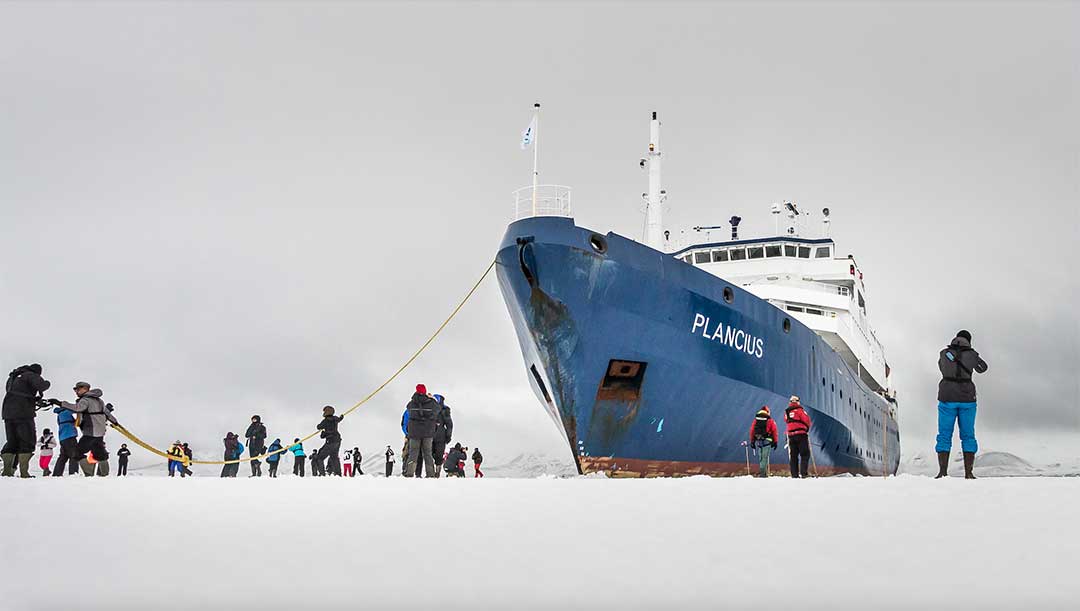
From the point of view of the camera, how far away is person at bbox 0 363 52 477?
11414 mm

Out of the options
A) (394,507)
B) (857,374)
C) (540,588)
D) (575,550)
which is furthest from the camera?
(857,374)

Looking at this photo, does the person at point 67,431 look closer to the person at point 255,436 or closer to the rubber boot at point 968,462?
the person at point 255,436

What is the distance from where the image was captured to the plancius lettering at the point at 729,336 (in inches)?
690

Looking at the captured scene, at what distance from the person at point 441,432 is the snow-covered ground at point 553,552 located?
8.46 m

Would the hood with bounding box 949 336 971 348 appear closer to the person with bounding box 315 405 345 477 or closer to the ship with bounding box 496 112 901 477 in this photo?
the ship with bounding box 496 112 901 477

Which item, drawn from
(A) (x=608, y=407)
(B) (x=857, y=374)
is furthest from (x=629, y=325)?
(B) (x=857, y=374)

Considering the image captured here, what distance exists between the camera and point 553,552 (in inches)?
167

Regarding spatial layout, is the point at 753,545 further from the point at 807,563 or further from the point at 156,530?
the point at 156,530

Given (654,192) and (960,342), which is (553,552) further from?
(654,192)

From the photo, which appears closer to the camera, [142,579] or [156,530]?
[142,579]

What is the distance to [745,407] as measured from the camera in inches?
723

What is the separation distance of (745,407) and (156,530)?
15.1 m

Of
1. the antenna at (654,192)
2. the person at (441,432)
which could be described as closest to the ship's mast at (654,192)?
the antenna at (654,192)

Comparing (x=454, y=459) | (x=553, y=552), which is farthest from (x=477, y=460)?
(x=553, y=552)
